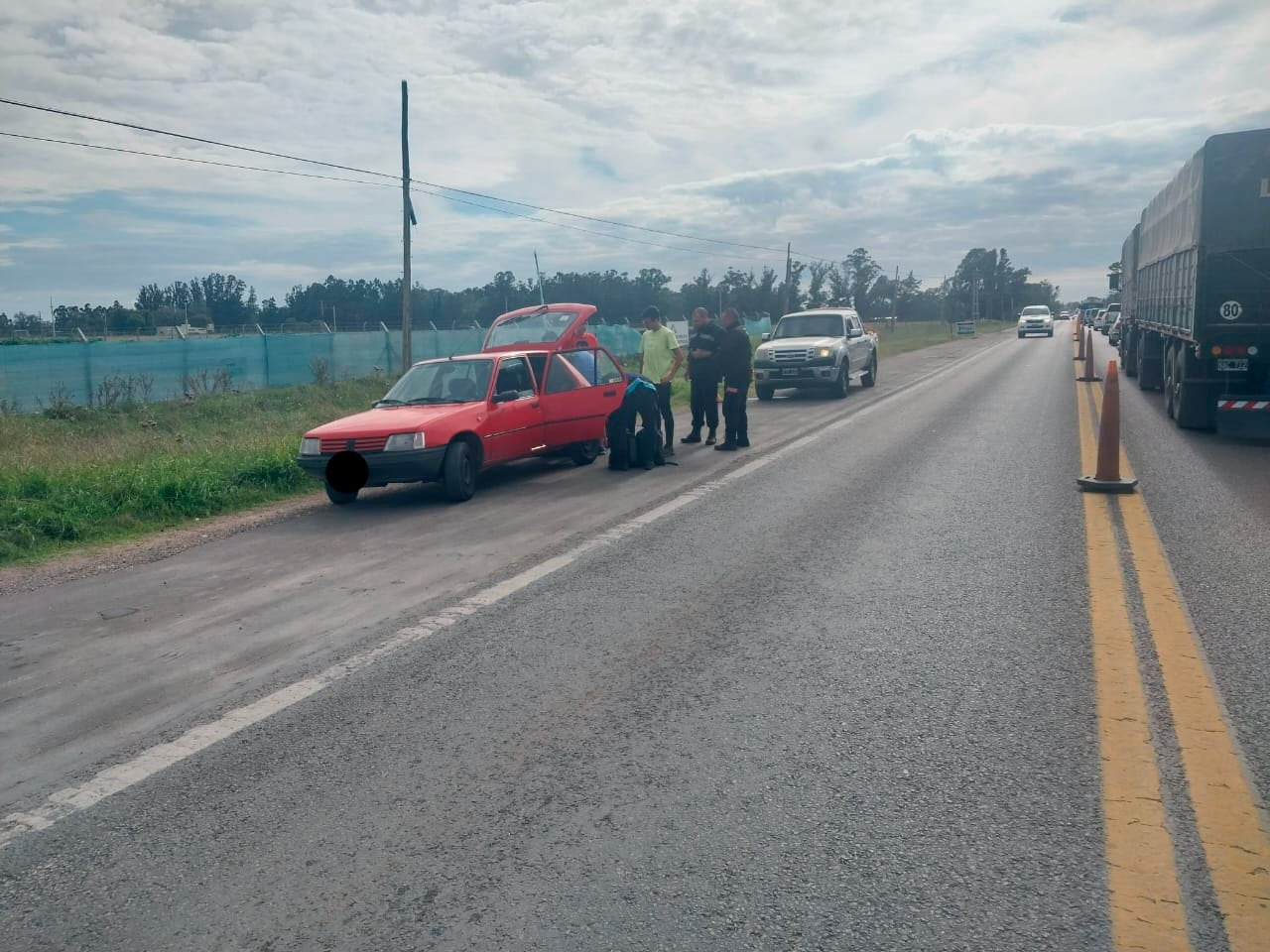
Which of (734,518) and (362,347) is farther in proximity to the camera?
(362,347)

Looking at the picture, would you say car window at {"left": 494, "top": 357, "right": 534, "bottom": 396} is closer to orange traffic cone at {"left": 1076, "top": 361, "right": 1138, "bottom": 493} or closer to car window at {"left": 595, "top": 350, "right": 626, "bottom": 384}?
car window at {"left": 595, "top": 350, "right": 626, "bottom": 384}

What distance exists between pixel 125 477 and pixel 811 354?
13.9 metres

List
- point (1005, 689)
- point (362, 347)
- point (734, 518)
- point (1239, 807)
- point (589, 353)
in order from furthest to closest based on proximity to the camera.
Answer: point (362, 347), point (589, 353), point (734, 518), point (1005, 689), point (1239, 807)

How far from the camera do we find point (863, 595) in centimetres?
649

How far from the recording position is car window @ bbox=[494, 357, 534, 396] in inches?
468

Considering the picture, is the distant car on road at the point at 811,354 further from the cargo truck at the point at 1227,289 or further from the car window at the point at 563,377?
the car window at the point at 563,377

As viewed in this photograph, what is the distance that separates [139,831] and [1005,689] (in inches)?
138

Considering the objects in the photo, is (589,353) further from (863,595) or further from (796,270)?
(796,270)

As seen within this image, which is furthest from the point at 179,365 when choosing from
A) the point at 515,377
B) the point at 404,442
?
the point at 404,442

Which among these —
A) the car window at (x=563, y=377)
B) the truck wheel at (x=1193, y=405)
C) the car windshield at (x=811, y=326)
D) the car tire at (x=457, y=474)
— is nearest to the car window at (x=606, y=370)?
the car window at (x=563, y=377)

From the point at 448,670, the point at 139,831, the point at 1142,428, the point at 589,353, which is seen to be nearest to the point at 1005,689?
the point at 448,670

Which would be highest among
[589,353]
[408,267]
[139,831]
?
[408,267]

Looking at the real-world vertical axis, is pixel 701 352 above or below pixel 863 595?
above

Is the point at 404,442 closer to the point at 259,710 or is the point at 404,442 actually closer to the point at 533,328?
the point at 259,710
